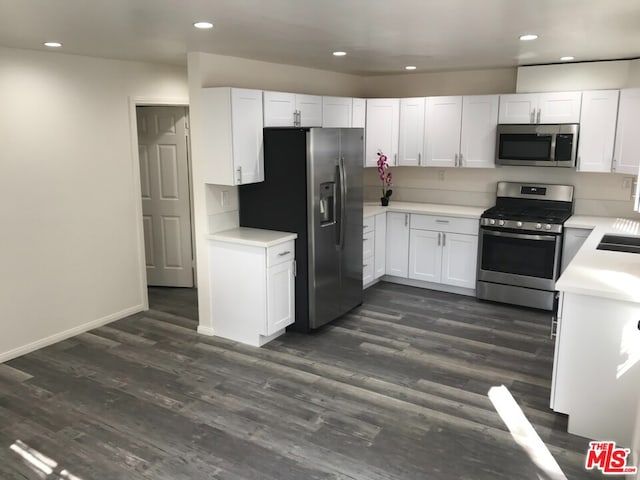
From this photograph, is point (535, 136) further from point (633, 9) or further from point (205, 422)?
point (205, 422)

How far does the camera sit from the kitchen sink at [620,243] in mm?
4020

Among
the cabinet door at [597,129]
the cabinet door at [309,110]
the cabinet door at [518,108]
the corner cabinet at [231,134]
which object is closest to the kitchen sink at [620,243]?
the cabinet door at [597,129]

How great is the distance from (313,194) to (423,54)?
158cm

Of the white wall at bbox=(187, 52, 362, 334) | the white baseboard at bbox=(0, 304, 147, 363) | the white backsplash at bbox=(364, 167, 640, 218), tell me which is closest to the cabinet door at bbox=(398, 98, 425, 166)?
the white backsplash at bbox=(364, 167, 640, 218)

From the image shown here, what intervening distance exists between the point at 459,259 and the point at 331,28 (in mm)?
3240

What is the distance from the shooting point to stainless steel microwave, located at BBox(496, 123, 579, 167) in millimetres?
5109

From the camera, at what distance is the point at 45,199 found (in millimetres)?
4379

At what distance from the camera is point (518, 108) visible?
5383 millimetres

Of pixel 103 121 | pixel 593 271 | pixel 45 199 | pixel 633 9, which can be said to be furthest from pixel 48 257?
pixel 633 9

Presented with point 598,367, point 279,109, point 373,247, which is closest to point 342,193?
point 279,109

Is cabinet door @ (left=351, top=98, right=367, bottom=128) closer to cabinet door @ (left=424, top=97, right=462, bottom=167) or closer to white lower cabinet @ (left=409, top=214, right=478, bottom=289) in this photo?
cabinet door @ (left=424, top=97, right=462, bottom=167)

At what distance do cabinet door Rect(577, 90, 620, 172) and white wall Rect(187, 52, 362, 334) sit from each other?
9.57 ft

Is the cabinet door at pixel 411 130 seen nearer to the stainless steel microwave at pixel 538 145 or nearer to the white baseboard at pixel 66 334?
the stainless steel microwave at pixel 538 145

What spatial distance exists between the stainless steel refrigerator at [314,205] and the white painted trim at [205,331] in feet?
2.42
